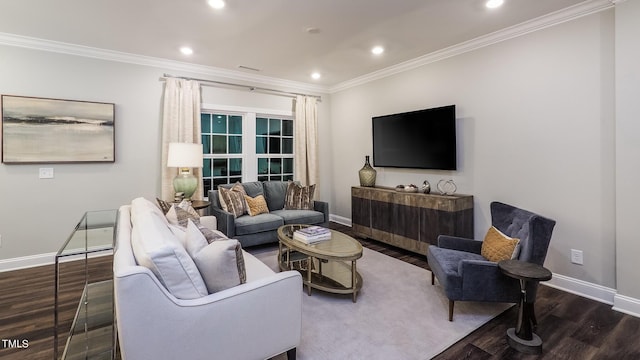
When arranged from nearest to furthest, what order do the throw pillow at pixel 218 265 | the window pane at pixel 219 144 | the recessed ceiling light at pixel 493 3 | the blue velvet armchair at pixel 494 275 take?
the throw pillow at pixel 218 265 < the blue velvet armchair at pixel 494 275 < the recessed ceiling light at pixel 493 3 < the window pane at pixel 219 144

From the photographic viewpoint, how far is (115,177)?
405 cm

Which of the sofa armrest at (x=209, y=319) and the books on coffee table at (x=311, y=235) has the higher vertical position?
the books on coffee table at (x=311, y=235)

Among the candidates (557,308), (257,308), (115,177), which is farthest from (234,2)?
(557,308)

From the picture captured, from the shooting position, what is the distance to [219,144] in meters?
4.98

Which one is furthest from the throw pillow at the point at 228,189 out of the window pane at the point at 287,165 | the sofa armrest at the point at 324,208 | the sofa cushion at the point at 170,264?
the sofa cushion at the point at 170,264

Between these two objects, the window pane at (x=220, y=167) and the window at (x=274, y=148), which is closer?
the window pane at (x=220, y=167)

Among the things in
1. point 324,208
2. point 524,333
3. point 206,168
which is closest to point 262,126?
point 206,168

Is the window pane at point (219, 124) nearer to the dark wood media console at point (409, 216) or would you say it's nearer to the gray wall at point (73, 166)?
the gray wall at point (73, 166)

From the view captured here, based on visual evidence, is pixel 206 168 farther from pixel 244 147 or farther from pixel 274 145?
pixel 274 145

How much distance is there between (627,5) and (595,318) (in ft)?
8.50

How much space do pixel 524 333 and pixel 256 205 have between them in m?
3.35

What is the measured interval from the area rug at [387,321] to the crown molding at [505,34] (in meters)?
2.76

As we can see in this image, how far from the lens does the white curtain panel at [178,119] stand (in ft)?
Answer: 14.0

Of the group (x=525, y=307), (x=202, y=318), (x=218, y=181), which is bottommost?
(x=525, y=307)
